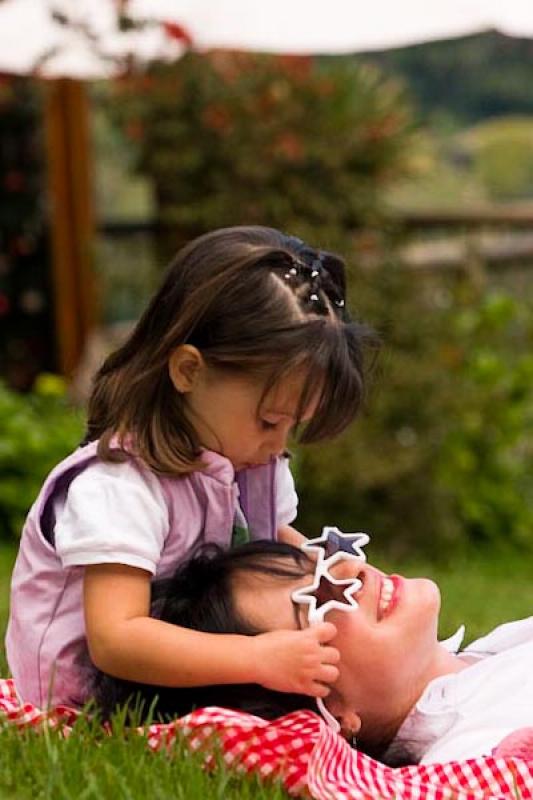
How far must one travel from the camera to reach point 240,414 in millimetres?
2688

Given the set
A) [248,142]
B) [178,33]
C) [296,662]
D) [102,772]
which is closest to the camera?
[102,772]

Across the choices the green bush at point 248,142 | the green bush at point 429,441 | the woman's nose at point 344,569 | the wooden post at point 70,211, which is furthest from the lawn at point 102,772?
the wooden post at point 70,211

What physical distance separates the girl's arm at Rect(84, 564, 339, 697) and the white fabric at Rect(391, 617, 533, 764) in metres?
0.22

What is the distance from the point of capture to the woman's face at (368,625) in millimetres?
2607

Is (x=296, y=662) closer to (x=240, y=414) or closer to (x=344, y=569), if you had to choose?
(x=344, y=569)

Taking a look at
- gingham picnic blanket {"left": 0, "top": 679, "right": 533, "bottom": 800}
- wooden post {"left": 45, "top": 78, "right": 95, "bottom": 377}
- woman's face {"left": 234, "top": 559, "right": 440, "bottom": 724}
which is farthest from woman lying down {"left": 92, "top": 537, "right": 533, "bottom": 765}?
wooden post {"left": 45, "top": 78, "right": 95, "bottom": 377}

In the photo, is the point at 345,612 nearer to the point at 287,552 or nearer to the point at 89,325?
the point at 287,552

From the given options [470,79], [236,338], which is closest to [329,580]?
[236,338]

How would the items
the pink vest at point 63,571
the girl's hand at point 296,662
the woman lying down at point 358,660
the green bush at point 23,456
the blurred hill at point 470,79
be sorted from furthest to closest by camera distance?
the blurred hill at point 470,79
the green bush at point 23,456
the pink vest at point 63,571
the woman lying down at point 358,660
the girl's hand at point 296,662

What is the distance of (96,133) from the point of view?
10.9 metres

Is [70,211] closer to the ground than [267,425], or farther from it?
closer to the ground

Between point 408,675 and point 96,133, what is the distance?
8650 mm

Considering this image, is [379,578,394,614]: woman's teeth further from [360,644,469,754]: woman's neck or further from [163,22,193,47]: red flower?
[163,22,193,47]: red flower

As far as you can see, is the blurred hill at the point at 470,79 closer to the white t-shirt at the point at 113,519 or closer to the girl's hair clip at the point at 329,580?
the girl's hair clip at the point at 329,580
